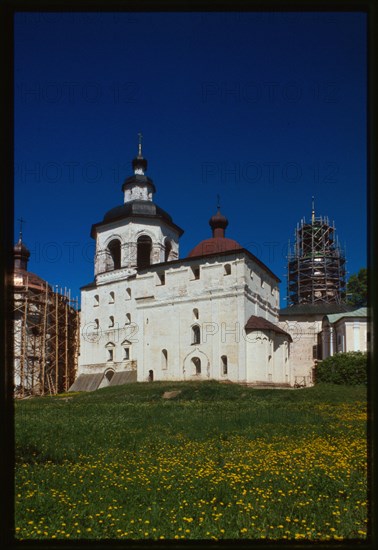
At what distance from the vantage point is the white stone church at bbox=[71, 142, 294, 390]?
38000mm

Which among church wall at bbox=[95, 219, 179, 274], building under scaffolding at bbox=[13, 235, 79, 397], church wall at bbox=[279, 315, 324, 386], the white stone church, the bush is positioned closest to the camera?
the bush

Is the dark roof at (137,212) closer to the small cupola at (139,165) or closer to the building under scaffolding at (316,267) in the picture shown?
the small cupola at (139,165)

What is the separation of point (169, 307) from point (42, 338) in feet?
40.7

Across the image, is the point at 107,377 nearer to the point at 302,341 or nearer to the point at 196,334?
the point at 196,334

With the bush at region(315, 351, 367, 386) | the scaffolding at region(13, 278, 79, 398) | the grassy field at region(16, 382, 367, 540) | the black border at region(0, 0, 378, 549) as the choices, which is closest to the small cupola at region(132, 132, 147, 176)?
the scaffolding at region(13, 278, 79, 398)

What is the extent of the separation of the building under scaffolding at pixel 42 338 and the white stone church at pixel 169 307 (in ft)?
8.39

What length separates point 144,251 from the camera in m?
47.8

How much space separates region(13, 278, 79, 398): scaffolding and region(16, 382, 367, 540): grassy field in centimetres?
3012

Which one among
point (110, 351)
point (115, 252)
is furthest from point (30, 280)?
point (110, 351)

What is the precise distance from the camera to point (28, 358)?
44.9 m

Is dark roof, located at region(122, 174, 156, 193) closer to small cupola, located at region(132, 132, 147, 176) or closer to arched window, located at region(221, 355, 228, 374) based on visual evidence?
small cupola, located at region(132, 132, 147, 176)

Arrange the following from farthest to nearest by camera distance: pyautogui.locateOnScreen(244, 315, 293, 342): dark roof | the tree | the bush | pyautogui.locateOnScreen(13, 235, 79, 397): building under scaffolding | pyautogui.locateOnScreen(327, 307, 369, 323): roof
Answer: the tree, pyautogui.locateOnScreen(13, 235, 79, 397): building under scaffolding, pyautogui.locateOnScreen(327, 307, 369, 323): roof, pyautogui.locateOnScreen(244, 315, 293, 342): dark roof, the bush

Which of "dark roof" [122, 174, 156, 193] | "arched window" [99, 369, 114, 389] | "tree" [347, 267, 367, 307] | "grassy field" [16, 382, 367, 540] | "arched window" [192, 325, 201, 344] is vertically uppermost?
"dark roof" [122, 174, 156, 193]

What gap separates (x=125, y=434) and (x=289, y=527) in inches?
321
